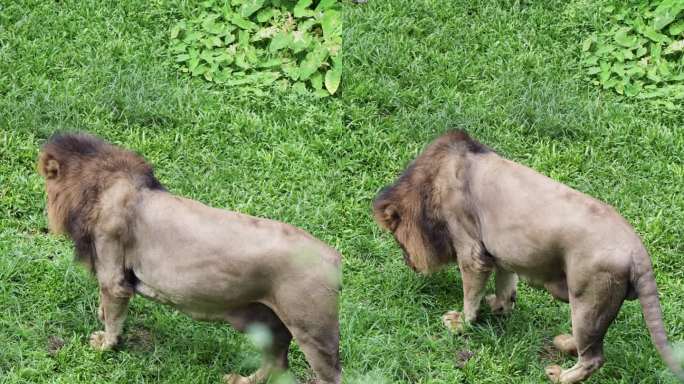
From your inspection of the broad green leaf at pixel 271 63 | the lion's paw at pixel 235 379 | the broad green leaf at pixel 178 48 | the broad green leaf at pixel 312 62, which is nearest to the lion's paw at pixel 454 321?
the lion's paw at pixel 235 379

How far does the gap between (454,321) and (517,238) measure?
87cm

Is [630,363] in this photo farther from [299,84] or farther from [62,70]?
[62,70]

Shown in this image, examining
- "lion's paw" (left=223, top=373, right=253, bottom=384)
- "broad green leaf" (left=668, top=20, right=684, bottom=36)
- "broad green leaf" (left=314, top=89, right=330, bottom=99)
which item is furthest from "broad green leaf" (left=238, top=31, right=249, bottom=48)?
"broad green leaf" (left=668, top=20, right=684, bottom=36)

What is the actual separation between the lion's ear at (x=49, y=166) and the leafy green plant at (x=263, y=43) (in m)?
2.55

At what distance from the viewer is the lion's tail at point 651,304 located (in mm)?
5832

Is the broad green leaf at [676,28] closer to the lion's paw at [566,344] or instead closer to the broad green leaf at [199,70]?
the lion's paw at [566,344]

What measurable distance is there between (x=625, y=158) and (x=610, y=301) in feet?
8.29

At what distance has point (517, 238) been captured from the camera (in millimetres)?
6152

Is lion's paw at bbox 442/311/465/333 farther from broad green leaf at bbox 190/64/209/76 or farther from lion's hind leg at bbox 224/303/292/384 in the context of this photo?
broad green leaf at bbox 190/64/209/76

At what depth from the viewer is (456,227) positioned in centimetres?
657

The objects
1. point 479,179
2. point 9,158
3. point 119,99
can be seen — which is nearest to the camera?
point 479,179

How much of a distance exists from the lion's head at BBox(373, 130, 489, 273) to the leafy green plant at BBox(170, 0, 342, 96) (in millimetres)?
1794

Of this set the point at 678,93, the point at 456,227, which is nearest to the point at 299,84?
the point at 456,227

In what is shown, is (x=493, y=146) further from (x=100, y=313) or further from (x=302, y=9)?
(x=100, y=313)
